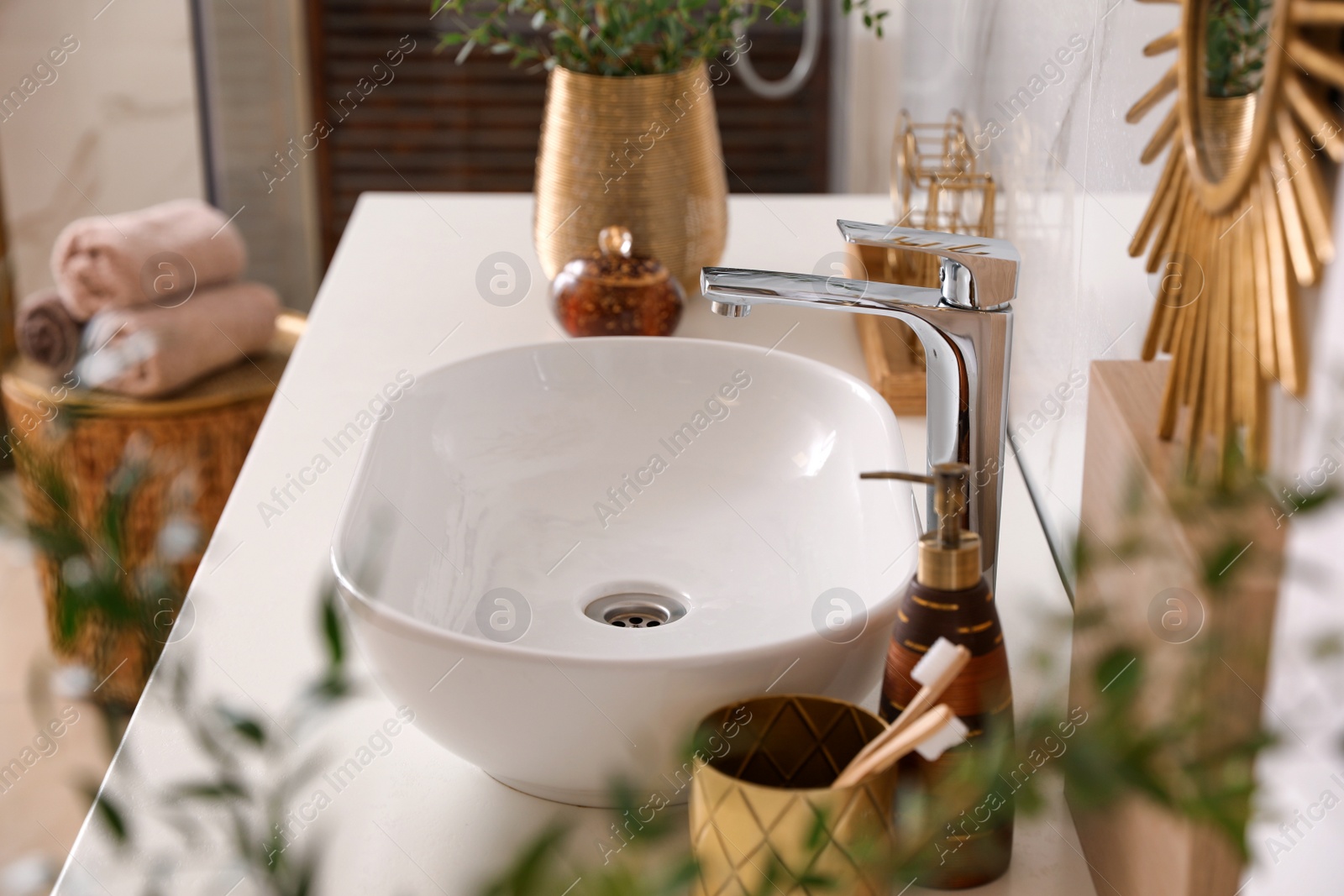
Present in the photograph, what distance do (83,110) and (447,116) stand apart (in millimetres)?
723

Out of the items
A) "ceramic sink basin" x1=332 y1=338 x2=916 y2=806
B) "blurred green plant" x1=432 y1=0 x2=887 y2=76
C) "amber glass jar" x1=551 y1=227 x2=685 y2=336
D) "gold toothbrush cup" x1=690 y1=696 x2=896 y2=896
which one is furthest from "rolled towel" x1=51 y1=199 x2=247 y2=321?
"gold toothbrush cup" x1=690 y1=696 x2=896 y2=896

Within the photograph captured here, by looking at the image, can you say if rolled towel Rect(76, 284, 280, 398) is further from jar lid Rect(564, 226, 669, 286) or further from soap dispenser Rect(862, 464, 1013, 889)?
soap dispenser Rect(862, 464, 1013, 889)

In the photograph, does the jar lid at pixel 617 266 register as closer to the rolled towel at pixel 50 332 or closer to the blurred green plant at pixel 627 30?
the blurred green plant at pixel 627 30

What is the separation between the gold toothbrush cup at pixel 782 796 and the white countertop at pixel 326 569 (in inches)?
4.1

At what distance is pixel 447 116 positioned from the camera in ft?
9.03

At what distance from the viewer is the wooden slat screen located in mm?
2695

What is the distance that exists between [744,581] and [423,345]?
0.51m

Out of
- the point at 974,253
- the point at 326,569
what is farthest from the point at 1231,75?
the point at 326,569

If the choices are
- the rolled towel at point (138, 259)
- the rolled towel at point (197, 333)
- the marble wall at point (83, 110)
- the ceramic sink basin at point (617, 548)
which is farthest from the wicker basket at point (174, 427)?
the ceramic sink basin at point (617, 548)

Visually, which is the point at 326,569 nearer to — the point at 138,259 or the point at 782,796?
the point at 782,796

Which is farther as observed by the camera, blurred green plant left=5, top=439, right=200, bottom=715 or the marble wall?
the marble wall

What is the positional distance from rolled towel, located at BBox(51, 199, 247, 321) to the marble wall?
71 cm

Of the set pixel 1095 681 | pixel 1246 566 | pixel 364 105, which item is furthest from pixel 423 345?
pixel 364 105

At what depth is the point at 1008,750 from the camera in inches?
11.1
